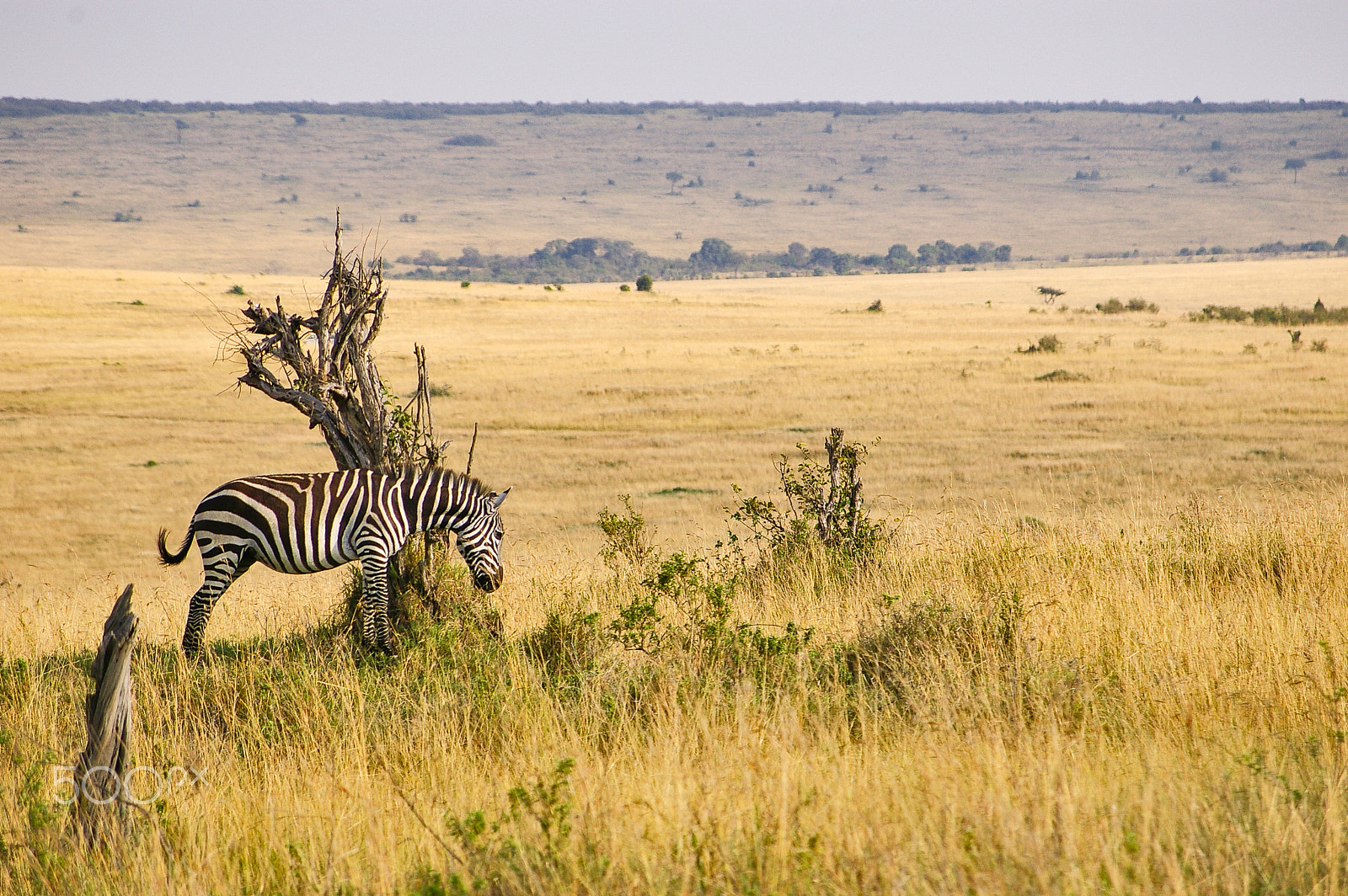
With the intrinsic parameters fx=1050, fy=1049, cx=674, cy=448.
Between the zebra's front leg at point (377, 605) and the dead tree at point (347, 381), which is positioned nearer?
the zebra's front leg at point (377, 605)

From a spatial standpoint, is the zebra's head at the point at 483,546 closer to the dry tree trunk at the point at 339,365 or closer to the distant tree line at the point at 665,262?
the dry tree trunk at the point at 339,365

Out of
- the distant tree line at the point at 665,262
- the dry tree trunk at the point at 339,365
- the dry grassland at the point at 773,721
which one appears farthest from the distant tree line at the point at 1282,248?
the dry tree trunk at the point at 339,365

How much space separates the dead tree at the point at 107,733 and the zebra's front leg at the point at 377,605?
2603 millimetres

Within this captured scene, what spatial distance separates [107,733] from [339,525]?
288 centimetres

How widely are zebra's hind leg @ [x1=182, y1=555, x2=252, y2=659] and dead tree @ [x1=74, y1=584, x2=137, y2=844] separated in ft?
9.45

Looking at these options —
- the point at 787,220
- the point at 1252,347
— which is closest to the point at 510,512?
the point at 1252,347

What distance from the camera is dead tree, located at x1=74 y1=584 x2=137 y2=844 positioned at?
4.06 m

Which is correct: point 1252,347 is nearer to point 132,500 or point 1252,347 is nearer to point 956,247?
point 132,500

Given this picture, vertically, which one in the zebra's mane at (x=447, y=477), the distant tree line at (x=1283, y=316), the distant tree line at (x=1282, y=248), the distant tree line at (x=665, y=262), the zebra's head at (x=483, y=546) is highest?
the distant tree line at (x=1282, y=248)

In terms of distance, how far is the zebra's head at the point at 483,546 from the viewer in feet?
23.1

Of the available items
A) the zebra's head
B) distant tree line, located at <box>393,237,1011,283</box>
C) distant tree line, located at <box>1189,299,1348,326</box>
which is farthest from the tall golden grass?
distant tree line, located at <box>393,237,1011,283</box>

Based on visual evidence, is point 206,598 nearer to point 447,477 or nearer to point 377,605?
point 377,605

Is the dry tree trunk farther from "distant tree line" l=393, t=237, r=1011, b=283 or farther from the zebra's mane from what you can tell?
"distant tree line" l=393, t=237, r=1011, b=283

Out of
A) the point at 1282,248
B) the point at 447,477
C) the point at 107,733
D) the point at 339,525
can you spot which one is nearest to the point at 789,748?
the point at 107,733
